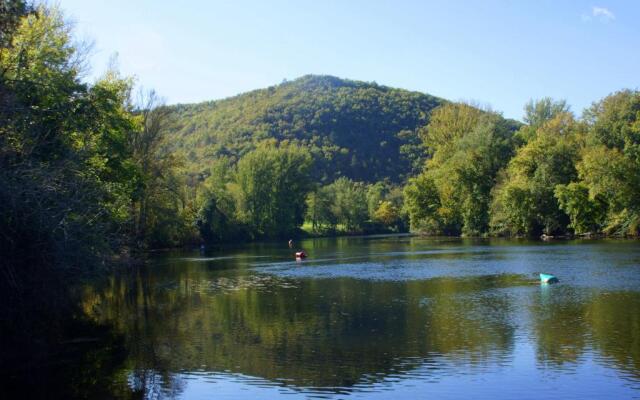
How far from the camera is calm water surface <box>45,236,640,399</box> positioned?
15.8m

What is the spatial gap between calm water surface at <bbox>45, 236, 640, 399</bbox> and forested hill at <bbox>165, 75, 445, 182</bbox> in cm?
9546

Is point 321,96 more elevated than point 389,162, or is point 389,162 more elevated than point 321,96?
point 321,96

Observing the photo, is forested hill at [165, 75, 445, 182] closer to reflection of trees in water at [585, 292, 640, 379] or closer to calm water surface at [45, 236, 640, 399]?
calm water surface at [45, 236, 640, 399]

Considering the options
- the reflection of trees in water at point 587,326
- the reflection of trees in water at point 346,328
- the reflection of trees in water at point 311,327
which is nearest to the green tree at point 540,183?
the reflection of trees in water at point 346,328

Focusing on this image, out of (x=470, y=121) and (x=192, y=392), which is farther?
(x=470, y=121)

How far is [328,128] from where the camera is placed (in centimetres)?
15875

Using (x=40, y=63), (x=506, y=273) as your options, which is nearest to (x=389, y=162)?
(x=506, y=273)

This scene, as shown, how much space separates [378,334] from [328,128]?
13887 centimetres

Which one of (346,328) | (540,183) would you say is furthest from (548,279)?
(540,183)

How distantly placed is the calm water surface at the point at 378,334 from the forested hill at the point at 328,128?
95.5m

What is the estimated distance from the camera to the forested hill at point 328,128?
146m

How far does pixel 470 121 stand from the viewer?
104938 millimetres

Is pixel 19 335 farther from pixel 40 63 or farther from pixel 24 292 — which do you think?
pixel 40 63

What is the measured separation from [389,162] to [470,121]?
49.4m
